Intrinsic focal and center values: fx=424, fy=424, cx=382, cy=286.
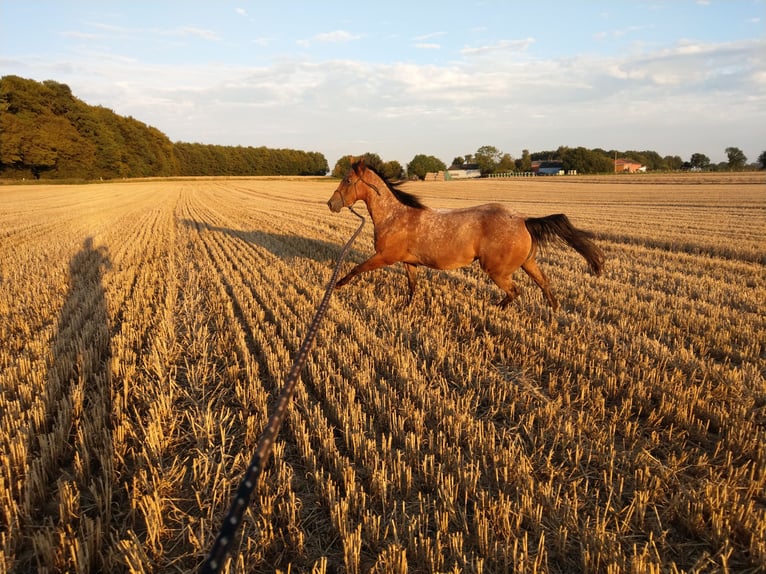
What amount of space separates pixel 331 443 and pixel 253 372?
5.32ft

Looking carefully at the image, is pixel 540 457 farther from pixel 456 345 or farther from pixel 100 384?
pixel 100 384

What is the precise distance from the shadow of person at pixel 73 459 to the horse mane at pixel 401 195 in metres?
4.75

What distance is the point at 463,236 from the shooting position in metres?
6.45

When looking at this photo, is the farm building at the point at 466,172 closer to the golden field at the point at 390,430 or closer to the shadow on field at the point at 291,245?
the shadow on field at the point at 291,245

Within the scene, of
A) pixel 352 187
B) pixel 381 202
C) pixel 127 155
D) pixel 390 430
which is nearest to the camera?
pixel 390 430

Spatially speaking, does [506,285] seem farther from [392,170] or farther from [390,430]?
[390,430]

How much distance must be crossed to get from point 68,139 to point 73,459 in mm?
79893

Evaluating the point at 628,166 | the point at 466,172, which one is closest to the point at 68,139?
the point at 466,172

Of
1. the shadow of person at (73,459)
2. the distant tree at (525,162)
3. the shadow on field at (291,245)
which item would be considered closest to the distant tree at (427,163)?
the distant tree at (525,162)

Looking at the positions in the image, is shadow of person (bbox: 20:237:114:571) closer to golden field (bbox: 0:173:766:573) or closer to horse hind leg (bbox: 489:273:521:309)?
golden field (bbox: 0:173:766:573)

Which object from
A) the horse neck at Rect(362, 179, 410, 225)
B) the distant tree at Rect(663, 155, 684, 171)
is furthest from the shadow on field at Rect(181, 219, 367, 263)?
the distant tree at Rect(663, 155, 684, 171)

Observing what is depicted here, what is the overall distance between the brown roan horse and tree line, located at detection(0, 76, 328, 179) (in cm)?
7015

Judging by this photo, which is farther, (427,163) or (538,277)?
(427,163)

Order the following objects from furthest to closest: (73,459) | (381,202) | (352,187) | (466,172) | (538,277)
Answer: (466,172) < (352,187) < (381,202) < (538,277) < (73,459)
